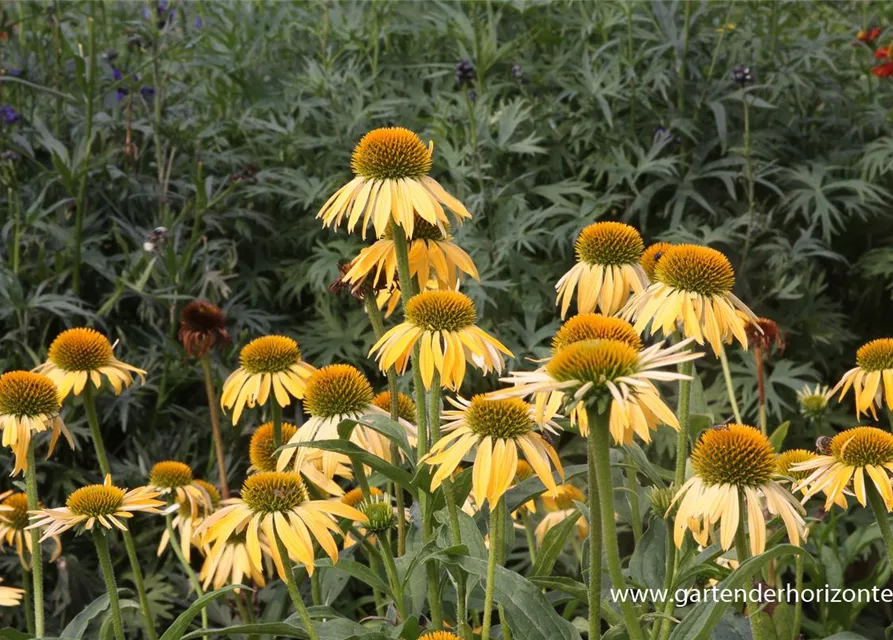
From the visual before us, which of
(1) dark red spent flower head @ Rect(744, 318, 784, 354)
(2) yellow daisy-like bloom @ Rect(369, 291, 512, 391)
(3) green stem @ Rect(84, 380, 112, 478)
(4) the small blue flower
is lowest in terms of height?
(3) green stem @ Rect(84, 380, 112, 478)

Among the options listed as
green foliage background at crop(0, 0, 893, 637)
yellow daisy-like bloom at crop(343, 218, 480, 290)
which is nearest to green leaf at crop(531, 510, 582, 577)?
yellow daisy-like bloom at crop(343, 218, 480, 290)

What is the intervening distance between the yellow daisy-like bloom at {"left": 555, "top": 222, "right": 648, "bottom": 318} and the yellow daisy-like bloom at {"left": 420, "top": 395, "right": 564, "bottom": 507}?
1.17ft

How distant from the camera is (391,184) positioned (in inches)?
61.1

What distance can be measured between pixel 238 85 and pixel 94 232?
846mm

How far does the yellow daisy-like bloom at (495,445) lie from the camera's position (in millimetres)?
1215

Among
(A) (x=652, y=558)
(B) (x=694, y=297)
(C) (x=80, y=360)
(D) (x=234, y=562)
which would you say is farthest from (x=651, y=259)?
(C) (x=80, y=360)

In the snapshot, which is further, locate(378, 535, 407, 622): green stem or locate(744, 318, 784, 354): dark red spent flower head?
locate(744, 318, 784, 354): dark red spent flower head

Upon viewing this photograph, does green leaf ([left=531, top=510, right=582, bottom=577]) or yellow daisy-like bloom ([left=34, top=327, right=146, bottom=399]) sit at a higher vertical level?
yellow daisy-like bloom ([left=34, top=327, right=146, bottom=399])

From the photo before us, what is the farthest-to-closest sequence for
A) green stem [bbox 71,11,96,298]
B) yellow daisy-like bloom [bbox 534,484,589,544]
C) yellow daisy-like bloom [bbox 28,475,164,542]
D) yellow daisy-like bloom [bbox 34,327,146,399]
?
1. green stem [bbox 71,11,96,298]
2. yellow daisy-like bloom [bbox 534,484,589,544]
3. yellow daisy-like bloom [bbox 34,327,146,399]
4. yellow daisy-like bloom [bbox 28,475,164,542]

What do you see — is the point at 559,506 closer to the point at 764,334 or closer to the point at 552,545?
the point at 764,334

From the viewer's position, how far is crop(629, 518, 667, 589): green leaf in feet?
5.03

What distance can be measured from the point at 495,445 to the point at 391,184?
0.48 meters

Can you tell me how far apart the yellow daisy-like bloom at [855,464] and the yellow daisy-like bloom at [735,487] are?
10cm

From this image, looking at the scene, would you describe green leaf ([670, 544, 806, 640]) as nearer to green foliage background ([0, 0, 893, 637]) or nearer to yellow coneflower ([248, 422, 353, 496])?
yellow coneflower ([248, 422, 353, 496])
